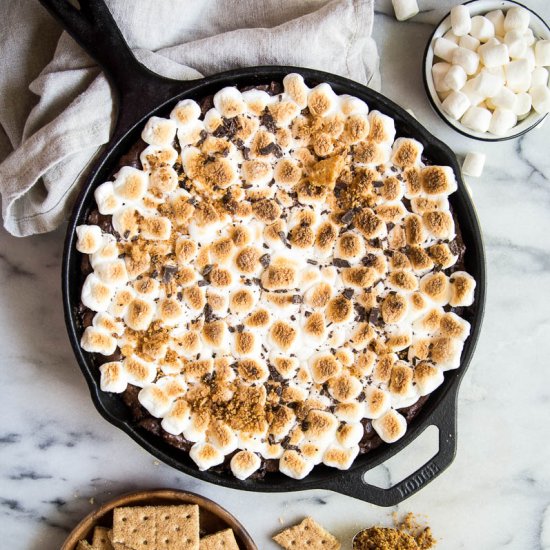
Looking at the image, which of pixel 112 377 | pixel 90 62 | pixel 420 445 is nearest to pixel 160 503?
pixel 112 377

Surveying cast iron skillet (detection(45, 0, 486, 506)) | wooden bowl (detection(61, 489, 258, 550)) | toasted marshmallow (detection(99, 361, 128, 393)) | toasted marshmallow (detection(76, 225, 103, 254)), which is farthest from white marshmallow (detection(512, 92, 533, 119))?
wooden bowl (detection(61, 489, 258, 550))

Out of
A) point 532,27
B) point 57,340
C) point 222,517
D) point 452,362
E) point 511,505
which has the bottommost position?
point 511,505

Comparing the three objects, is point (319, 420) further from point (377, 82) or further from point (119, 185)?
point (377, 82)

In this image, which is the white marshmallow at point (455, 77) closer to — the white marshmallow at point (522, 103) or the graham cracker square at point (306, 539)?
the white marshmallow at point (522, 103)

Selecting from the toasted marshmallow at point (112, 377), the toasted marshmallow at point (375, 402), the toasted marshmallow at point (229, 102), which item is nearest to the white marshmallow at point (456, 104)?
the toasted marshmallow at point (229, 102)

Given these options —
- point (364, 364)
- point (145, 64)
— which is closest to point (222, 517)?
point (364, 364)

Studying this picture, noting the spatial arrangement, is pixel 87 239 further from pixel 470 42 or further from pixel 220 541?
pixel 470 42

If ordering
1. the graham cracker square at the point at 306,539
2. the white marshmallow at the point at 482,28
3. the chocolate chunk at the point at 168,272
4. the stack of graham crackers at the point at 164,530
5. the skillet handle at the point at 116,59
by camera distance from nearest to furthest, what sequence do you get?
the skillet handle at the point at 116,59, the chocolate chunk at the point at 168,272, the white marshmallow at the point at 482,28, the stack of graham crackers at the point at 164,530, the graham cracker square at the point at 306,539
